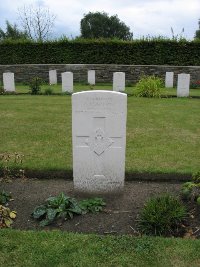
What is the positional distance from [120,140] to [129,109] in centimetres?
668

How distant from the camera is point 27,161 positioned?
238 inches

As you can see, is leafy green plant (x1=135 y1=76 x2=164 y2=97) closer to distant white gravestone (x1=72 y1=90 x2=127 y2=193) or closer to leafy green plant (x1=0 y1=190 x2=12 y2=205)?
distant white gravestone (x1=72 y1=90 x2=127 y2=193)

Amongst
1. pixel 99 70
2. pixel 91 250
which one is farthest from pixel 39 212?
pixel 99 70

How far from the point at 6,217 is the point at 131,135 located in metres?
4.14

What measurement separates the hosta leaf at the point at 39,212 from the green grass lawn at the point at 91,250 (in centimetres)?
41

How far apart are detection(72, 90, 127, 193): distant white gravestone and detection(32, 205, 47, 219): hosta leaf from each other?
0.72 meters

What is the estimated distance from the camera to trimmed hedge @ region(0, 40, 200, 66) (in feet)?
66.6

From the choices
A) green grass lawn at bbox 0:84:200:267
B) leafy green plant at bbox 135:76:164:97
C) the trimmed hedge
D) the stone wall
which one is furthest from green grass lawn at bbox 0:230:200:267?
the trimmed hedge

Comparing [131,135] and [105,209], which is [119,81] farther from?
[105,209]

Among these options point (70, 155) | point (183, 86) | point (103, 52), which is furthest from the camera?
point (103, 52)

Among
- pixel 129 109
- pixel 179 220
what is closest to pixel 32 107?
pixel 129 109

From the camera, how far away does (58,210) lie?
4.14 meters

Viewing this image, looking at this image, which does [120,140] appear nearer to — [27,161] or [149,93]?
[27,161]

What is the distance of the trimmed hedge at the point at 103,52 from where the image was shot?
799 inches
